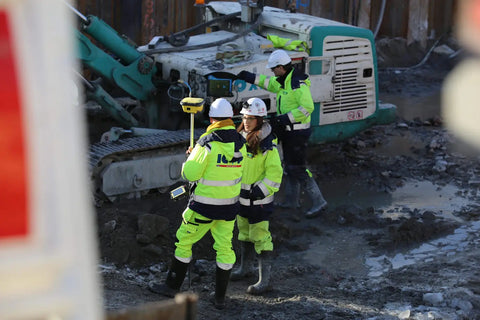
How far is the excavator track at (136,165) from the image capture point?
9.01 metres

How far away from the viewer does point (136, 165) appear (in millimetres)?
9164

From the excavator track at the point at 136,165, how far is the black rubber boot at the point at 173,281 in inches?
90.6

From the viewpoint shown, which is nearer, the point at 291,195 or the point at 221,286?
the point at 221,286

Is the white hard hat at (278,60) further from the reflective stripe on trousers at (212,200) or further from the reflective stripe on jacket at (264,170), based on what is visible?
the reflective stripe on trousers at (212,200)

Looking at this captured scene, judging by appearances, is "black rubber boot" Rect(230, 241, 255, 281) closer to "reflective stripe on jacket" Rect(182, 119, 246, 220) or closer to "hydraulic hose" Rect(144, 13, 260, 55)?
"reflective stripe on jacket" Rect(182, 119, 246, 220)

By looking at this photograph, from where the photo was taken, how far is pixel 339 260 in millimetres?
8297

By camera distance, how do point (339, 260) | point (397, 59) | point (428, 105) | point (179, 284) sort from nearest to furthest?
point (179, 284) → point (339, 260) → point (428, 105) → point (397, 59)

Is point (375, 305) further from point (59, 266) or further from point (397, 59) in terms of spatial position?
point (397, 59)

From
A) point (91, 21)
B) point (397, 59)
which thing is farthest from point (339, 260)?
point (397, 59)

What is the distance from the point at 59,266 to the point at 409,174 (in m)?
9.99

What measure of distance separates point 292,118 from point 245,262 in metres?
2.19

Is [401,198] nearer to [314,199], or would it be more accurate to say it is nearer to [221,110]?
[314,199]

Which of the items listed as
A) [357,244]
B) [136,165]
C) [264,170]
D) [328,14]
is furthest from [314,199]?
[328,14]

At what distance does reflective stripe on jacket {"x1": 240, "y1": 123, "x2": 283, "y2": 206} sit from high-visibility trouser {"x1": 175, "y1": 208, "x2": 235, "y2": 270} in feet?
2.11
